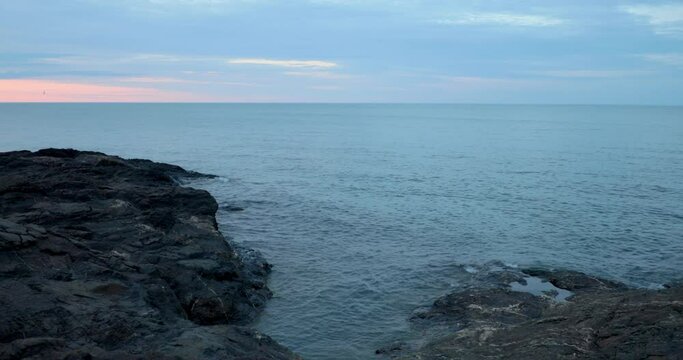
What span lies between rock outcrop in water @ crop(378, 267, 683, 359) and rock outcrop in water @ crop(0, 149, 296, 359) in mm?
7265

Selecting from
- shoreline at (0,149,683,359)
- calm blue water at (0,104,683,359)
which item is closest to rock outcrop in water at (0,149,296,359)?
shoreline at (0,149,683,359)

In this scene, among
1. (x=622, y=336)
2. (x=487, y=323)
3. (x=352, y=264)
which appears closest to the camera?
(x=622, y=336)

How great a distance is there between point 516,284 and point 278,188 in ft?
112

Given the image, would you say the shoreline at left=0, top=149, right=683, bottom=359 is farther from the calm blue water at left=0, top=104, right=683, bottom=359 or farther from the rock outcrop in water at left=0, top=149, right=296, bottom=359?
the calm blue water at left=0, top=104, right=683, bottom=359

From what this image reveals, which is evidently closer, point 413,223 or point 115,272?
point 115,272

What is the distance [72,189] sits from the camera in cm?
2966

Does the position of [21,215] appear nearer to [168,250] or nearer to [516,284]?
[168,250]

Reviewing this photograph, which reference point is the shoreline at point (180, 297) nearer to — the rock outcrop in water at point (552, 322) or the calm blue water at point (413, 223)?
the rock outcrop in water at point (552, 322)

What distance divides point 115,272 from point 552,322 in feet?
50.8

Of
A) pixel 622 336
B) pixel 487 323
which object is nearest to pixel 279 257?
pixel 487 323

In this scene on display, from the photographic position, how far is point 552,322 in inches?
768

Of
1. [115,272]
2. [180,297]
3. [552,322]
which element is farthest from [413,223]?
[115,272]

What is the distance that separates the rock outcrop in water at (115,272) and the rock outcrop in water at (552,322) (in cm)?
727

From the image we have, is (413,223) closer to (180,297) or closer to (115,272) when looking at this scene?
(180,297)
